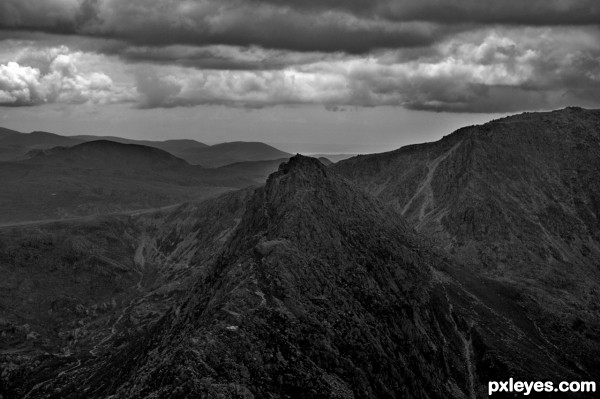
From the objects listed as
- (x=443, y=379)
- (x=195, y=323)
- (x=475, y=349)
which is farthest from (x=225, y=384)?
(x=475, y=349)

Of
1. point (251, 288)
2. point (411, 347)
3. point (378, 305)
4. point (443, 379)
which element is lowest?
point (443, 379)

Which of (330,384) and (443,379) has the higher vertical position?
(330,384)

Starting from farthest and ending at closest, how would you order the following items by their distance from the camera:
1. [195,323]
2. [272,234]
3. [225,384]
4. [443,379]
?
1. [272,234]
2. [443,379]
3. [195,323]
4. [225,384]

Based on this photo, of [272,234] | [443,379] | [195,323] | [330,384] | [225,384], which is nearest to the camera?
[225,384]

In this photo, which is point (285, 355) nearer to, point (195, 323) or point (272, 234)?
point (195, 323)

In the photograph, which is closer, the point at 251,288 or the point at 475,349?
the point at 251,288

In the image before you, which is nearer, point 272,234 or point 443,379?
point 443,379

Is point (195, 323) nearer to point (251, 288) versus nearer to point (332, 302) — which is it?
point (251, 288)

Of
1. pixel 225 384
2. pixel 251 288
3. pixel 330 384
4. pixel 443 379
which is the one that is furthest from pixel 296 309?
pixel 443 379

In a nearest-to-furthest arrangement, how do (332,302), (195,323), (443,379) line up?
1. (195,323)
2. (332,302)
3. (443,379)
